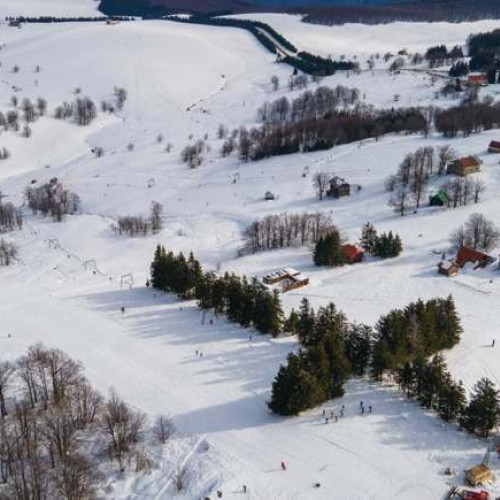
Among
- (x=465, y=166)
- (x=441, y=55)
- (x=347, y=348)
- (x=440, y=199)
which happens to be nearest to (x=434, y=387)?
(x=347, y=348)

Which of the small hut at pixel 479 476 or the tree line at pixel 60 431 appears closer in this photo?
the small hut at pixel 479 476

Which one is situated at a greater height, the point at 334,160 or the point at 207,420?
the point at 334,160

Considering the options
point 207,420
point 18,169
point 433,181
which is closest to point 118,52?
point 18,169

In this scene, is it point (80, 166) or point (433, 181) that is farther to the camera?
point (80, 166)

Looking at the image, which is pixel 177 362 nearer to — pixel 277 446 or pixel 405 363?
pixel 277 446

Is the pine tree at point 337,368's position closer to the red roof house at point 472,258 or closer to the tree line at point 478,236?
the red roof house at point 472,258

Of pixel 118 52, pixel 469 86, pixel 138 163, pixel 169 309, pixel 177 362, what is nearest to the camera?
pixel 177 362

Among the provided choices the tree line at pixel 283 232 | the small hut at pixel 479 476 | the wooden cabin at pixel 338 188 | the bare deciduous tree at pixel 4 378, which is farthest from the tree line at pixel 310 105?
the small hut at pixel 479 476
